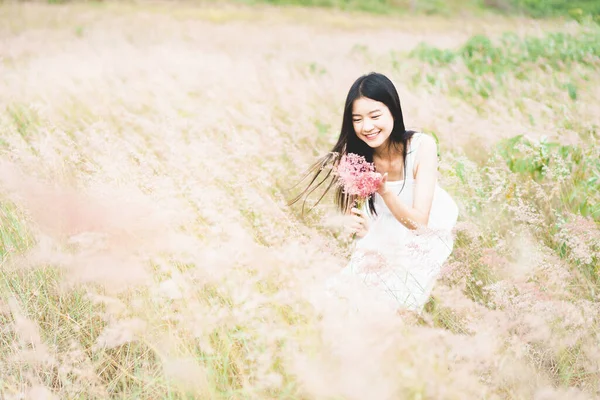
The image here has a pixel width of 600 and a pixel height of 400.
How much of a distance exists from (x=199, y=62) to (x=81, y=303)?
6.23 m

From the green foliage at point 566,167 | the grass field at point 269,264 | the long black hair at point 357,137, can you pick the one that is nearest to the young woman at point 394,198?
the long black hair at point 357,137

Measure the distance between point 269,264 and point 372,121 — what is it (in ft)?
3.03

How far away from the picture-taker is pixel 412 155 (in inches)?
102

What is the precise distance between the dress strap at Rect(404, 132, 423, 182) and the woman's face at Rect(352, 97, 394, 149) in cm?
17

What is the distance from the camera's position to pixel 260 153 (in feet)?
12.7

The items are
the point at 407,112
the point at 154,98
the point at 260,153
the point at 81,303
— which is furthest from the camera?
the point at 154,98

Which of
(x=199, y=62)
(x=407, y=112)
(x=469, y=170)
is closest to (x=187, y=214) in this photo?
(x=469, y=170)

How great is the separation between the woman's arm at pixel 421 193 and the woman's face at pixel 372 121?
21 cm

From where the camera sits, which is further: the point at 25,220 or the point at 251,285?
the point at 25,220

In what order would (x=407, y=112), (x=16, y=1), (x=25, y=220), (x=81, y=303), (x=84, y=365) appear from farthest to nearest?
1. (x=16, y=1)
2. (x=407, y=112)
3. (x=25, y=220)
4. (x=81, y=303)
5. (x=84, y=365)

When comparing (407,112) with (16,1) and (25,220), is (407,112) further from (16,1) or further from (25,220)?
(16,1)

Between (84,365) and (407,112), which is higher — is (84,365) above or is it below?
below

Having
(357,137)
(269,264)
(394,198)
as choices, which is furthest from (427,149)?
(269,264)

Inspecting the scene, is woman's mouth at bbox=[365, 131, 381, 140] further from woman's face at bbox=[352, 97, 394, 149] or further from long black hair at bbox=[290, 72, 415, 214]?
long black hair at bbox=[290, 72, 415, 214]
